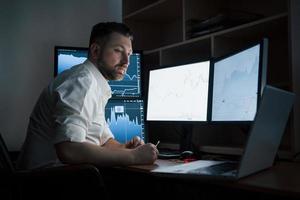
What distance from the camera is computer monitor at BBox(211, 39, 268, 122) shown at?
1.34m

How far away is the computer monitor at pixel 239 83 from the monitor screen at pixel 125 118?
0.61 metres

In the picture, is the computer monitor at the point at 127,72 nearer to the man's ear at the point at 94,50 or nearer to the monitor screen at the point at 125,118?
the monitor screen at the point at 125,118

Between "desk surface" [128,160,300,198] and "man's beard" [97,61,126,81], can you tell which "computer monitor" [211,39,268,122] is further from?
"man's beard" [97,61,126,81]

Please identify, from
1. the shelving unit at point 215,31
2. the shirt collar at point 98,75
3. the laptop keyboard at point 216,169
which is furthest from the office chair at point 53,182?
the shelving unit at point 215,31

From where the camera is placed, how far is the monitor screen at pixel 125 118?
216 cm

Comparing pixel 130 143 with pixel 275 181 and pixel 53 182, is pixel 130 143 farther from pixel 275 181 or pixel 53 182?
pixel 275 181

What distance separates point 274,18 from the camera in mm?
1538

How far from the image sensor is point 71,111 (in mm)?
1296

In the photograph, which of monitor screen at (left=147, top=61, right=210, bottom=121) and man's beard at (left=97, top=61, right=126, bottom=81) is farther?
monitor screen at (left=147, top=61, right=210, bottom=121)

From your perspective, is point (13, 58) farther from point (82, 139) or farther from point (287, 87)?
point (287, 87)

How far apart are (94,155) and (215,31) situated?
983mm

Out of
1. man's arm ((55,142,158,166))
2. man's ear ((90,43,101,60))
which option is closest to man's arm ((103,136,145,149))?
man's arm ((55,142,158,166))

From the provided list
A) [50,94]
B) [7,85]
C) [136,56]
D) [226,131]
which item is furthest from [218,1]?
[7,85]

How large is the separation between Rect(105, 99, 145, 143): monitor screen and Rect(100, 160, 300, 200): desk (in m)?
0.40
